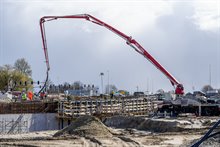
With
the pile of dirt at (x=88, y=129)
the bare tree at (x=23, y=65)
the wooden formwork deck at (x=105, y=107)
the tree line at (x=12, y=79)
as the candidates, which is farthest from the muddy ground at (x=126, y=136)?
the bare tree at (x=23, y=65)

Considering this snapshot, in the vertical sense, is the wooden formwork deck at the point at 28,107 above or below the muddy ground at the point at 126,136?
above

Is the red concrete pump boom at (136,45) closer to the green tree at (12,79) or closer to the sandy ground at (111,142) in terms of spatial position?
the sandy ground at (111,142)

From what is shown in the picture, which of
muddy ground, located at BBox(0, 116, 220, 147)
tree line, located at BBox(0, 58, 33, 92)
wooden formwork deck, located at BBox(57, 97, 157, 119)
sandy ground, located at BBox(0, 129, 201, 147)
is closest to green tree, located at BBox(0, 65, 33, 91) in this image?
tree line, located at BBox(0, 58, 33, 92)

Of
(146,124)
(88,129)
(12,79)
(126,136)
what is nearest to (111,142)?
(126,136)

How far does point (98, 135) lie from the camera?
76.5 ft

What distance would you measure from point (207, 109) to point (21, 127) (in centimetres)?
1605

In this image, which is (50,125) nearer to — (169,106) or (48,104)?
(48,104)

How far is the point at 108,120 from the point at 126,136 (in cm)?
1239

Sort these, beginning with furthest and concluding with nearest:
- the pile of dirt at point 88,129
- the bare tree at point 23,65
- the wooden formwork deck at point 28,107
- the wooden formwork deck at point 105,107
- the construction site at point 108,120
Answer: the bare tree at point 23,65, the wooden formwork deck at point 28,107, the wooden formwork deck at point 105,107, the pile of dirt at point 88,129, the construction site at point 108,120

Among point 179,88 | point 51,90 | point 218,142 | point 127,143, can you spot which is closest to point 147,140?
point 127,143

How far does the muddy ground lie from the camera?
2020cm

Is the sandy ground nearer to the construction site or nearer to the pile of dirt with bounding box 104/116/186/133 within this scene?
the construction site

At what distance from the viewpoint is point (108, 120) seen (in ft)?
116

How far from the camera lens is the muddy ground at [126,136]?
20.2 metres
